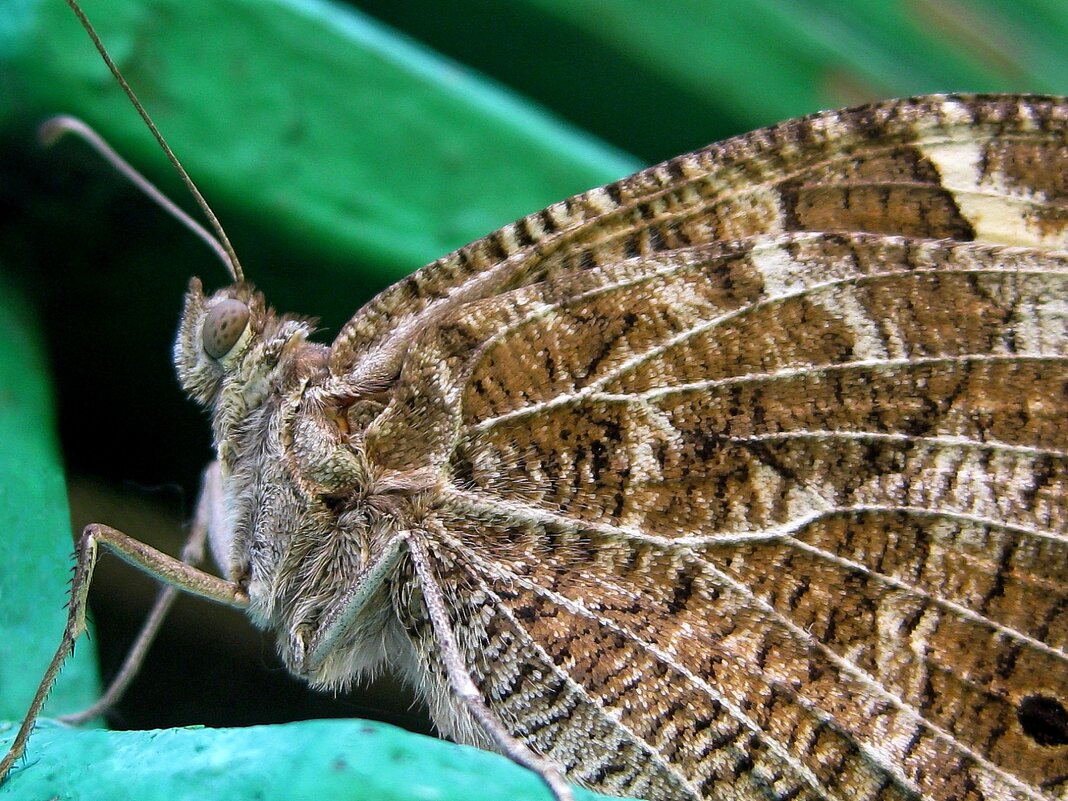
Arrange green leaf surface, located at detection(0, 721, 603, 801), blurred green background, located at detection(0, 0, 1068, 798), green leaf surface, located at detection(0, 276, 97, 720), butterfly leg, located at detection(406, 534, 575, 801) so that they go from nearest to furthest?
green leaf surface, located at detection(0, 721, 603, 801)
butterfly leg, located at detection(406, 534, 575, 801)
green leaf surface, located at detection(0, 276, 97, 720)
blurred green background, located at detection(0, 0, 1068, 798)

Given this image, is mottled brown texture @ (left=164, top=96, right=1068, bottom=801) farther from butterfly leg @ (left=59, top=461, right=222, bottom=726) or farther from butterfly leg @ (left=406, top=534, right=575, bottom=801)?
butterfly leg @ (left=59, top=461, right=222, bottom=726)

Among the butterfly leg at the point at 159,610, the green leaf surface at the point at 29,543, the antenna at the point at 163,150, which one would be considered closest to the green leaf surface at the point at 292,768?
the green leaf surface at the point at 29,543

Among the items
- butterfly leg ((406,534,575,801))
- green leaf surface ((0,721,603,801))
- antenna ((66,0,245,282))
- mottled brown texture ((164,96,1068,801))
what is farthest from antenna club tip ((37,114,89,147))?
green leaf surface ((0,721,603,801))

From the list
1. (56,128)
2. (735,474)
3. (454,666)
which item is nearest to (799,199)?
(735,474)

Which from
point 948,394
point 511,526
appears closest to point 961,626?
point 948,394

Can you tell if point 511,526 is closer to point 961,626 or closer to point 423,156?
point 961,626

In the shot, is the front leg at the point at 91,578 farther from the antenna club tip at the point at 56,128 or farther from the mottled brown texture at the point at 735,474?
the antenna club tip at the point at 56,128
